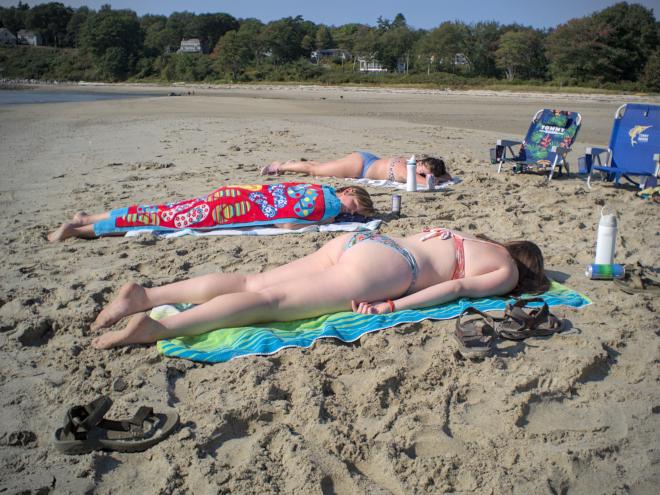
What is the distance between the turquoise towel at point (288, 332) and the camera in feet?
9.32

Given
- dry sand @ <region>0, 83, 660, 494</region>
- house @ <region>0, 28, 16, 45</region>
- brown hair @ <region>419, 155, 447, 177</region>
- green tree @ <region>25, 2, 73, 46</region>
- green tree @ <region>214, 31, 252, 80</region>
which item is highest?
green tree @ <region>25, 2, 73, 46</region>

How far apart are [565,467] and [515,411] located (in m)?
0.34

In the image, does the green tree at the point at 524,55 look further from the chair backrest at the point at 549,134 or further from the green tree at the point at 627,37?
the chair backrest at the point at 549,134

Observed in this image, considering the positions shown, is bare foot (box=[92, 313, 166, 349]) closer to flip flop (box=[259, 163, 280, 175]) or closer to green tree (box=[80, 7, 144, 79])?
flip flop (box=[259, 163, 280, 175])

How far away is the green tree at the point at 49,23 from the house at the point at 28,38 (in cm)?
163

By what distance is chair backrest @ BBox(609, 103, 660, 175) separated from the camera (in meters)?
7.07

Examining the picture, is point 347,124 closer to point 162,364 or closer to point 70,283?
point 70,283

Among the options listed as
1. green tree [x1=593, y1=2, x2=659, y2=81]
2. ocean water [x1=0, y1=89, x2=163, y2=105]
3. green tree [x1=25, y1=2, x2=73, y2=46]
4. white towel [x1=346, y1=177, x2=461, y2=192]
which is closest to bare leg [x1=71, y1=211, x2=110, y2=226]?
white towel [x1=346, y1=177, x2=461, y2=192]

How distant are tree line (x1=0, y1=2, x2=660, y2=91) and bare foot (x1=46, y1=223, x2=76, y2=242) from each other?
33.0m

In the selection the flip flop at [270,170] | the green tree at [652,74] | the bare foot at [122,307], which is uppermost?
the green tree at [652,74]

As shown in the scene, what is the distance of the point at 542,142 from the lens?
8.20m

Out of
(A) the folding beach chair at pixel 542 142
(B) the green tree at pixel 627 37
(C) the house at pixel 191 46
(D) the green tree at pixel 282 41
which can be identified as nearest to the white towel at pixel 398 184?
(A) the folding beach chair at pixel 542 142

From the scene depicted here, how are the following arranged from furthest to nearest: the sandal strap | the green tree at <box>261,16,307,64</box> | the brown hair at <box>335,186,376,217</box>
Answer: the green tree at <box>261,16,307,64</box> < the brown hair at <box>335,186,376,217</box> < the sandal strap

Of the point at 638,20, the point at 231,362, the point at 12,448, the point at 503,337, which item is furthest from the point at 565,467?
the point at 638,20
